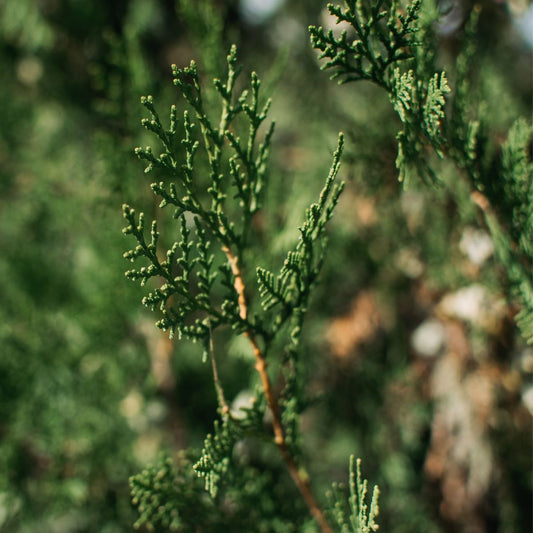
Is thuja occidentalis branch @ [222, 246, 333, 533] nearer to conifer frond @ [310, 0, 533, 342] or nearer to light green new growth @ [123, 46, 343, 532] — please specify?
light green new growth @ [123, 46, 343, 532]

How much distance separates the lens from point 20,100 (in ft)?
7.48

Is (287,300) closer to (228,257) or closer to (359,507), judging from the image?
(228,257)

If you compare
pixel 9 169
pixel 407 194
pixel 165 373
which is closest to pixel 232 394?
pixel 165 373

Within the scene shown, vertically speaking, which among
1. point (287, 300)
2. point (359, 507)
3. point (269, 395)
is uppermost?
point (287, 300)

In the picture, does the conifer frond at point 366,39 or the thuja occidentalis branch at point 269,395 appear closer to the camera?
the conifer frond at point 366,39

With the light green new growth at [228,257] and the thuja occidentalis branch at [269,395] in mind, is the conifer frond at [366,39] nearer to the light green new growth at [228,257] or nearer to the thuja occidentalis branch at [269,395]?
the light green new growth at [228,257]

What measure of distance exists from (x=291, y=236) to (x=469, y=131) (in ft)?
1.99

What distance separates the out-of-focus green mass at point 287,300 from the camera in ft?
3.44

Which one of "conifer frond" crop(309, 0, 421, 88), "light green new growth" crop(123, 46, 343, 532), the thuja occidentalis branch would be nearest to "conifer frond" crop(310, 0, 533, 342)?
"conifer frond" crop(309, 0, 421, 88)

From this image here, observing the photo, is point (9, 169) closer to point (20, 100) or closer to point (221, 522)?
point (20, 100)

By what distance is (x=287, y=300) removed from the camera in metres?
0.95

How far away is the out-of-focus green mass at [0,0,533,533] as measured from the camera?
41.3 inches

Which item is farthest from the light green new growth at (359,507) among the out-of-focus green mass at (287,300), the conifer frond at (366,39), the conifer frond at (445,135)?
the conifer frond at (366,39)

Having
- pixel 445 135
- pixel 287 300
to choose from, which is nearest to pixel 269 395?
pixel 287 300
